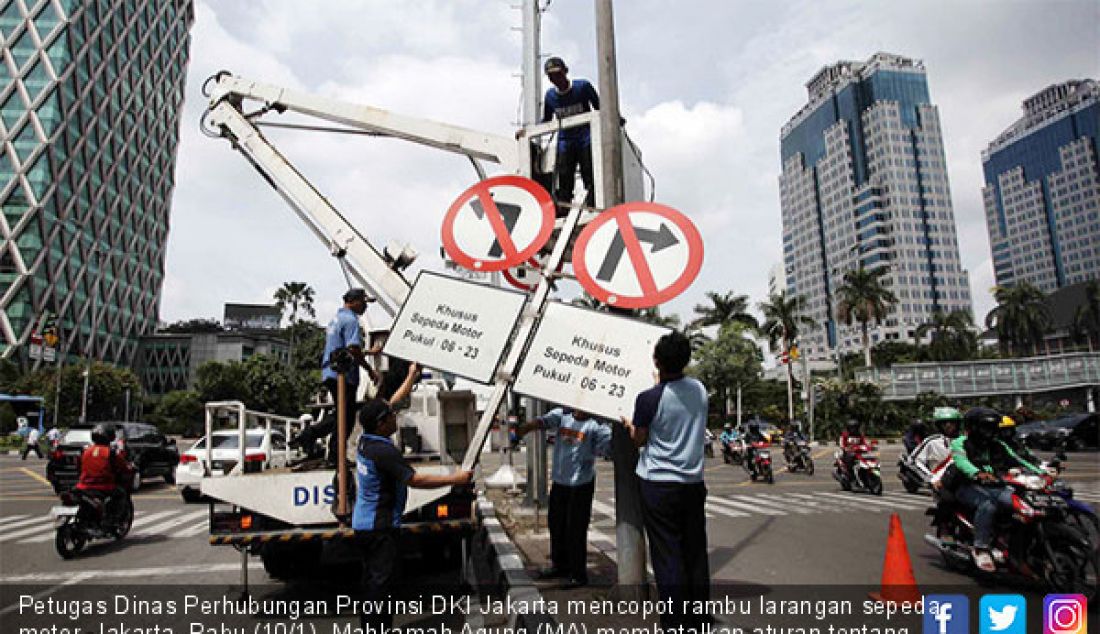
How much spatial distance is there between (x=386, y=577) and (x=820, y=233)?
147526mm

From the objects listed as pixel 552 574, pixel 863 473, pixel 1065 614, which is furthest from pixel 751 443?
pixel 552 574

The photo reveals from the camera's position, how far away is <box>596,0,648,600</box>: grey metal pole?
416 cm

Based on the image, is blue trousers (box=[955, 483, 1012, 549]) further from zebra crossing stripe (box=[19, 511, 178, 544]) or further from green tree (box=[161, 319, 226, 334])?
green tree (box=[161, 319, 226, 334])

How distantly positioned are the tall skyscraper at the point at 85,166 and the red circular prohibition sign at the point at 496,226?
56.6 meters

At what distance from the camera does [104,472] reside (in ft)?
26.6

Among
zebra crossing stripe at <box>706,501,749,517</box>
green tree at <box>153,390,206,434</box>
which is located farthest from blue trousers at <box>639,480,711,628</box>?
green tree at <box>153,390,206,434</box>

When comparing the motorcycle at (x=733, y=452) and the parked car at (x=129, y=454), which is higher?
the parked car at (x=129, y=454)

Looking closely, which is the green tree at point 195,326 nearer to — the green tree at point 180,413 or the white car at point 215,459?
the green tree at point 180,413

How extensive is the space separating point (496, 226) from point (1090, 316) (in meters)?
96.2

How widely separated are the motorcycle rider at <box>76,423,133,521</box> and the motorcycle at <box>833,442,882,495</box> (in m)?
12.9

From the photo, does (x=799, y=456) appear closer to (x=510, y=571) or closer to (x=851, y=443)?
(x=851, y=443)

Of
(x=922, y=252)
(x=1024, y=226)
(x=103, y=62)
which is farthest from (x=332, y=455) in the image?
(x=1024, y=226)

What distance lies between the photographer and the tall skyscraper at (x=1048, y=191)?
133250 mm

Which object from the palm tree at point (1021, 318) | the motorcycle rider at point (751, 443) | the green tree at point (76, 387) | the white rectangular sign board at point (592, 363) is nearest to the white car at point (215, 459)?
the white rectangular sign board at point (592, 363)
